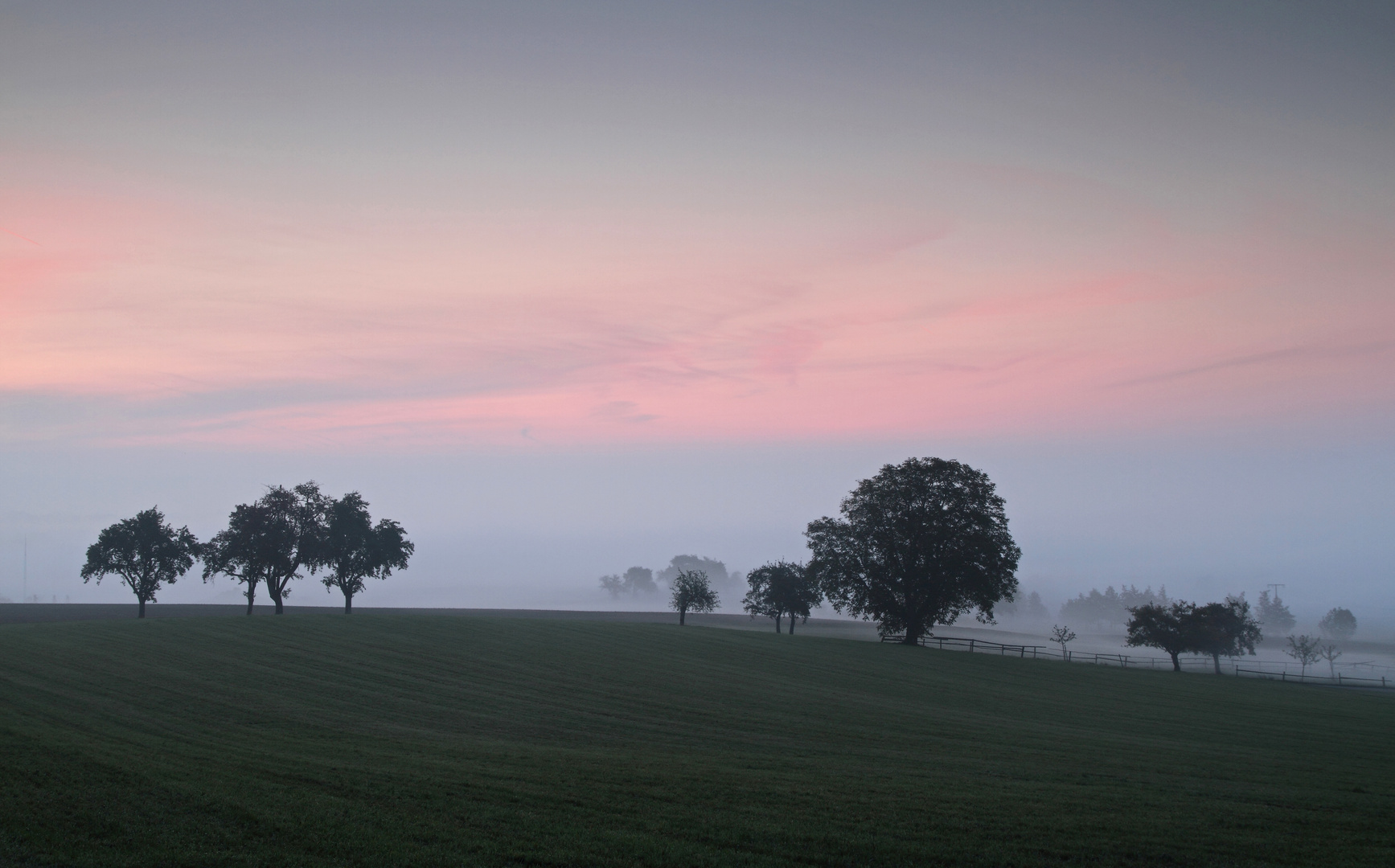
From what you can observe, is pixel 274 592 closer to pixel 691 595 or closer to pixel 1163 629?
pixel 691 595

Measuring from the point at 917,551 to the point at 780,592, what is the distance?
766 inches

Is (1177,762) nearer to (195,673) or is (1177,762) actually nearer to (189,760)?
(189,760)

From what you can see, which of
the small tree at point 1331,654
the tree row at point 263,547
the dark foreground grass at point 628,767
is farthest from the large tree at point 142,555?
the small tree at point 1331,654

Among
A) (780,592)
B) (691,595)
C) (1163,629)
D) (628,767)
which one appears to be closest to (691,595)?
(691,595)

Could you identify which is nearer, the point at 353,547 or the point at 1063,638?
the point at 353,547

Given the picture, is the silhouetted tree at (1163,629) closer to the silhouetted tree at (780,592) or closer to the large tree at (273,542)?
the silhouetted tree at (780,592)

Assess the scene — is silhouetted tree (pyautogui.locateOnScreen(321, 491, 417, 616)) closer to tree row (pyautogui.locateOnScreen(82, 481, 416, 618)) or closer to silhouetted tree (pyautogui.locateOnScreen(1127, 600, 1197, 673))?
tree row (pyautogui.locateOnScreen(82, 481, 416, 618))

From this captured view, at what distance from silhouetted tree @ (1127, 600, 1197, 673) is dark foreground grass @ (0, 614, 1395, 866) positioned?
1236 inches

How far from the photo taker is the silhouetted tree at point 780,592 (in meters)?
84.7

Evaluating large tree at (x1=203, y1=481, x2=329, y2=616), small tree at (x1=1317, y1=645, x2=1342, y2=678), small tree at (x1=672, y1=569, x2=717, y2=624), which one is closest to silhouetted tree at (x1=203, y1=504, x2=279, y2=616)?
large tree at (x1=203, y1=481, x2=329, y2=616)

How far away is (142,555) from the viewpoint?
72938 millimetres

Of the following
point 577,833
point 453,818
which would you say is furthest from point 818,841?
point 453,818

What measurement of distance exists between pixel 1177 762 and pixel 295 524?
243 ft

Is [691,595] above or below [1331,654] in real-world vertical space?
above
